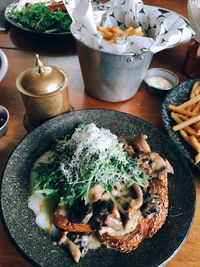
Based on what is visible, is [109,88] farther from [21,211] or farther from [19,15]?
→ [19,15]

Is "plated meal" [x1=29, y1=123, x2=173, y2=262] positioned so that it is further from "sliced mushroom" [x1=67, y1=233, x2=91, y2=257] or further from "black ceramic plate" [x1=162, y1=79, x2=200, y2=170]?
"black ceramic plate" [x1=162, y1=79, x2=200, y2=170]

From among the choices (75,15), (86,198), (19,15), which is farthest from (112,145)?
(19,15)

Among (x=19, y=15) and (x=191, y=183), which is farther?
(x=19, y=15)

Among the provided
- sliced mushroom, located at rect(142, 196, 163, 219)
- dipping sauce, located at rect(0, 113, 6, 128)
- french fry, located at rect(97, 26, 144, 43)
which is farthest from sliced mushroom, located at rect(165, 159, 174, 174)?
dipping sauce, located at rect(0, 113, 6, 128)

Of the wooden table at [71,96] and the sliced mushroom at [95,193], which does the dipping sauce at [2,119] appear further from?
the sliced mushroom at [95,193]

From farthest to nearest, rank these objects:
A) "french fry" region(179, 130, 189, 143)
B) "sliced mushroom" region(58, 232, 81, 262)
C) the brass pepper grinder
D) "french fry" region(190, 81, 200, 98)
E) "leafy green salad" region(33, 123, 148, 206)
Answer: "french fry" region(190, 81, 200, 98)
"french fry" region(179, 130, 189, 143)
the brass pepper grinder
"leafy green salad" region(33, 123, 148, 206)
"sliced mushroom" region(58, 232, 81, 262)

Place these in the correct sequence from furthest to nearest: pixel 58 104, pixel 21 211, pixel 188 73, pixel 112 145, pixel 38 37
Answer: pixel 38 37 → pixel 188 73 → pixel 58 104 → pixel 112 145 → pixel 21 211
